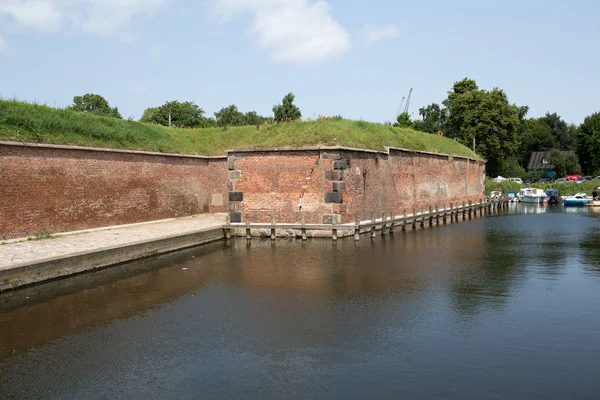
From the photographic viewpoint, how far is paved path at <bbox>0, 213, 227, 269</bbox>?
14123 mm

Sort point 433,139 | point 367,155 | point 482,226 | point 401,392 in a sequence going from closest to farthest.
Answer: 1. point 401,392
2. point 367,155
3. point 482,226
4. point 433,139

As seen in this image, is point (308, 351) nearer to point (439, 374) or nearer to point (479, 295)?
point (439, 374)

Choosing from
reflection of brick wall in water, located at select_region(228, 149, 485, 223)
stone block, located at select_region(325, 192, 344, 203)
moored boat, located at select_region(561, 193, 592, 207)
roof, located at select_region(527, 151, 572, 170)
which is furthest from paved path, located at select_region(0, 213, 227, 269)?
roof, located at select_region(527, 151, 572, 170)

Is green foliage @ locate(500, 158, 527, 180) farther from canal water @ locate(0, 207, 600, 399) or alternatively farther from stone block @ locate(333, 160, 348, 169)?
canal water @ locate(0, 207, 600, 399)

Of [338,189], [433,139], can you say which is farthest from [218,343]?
[433,139]

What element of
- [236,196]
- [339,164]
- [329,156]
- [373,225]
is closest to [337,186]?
[339,164]

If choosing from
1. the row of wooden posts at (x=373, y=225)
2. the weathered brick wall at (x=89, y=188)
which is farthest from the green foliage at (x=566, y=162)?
the weathered brick wall at (x=89, y=188)

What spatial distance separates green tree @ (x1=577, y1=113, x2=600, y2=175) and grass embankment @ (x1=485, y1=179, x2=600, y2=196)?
1814cm

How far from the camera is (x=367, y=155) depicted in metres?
25.0

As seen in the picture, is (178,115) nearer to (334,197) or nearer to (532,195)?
(532,195)

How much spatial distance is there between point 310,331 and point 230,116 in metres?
67.0

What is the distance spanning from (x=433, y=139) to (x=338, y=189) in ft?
59.2

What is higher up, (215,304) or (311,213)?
(311,213)

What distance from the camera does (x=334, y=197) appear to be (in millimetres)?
22250
